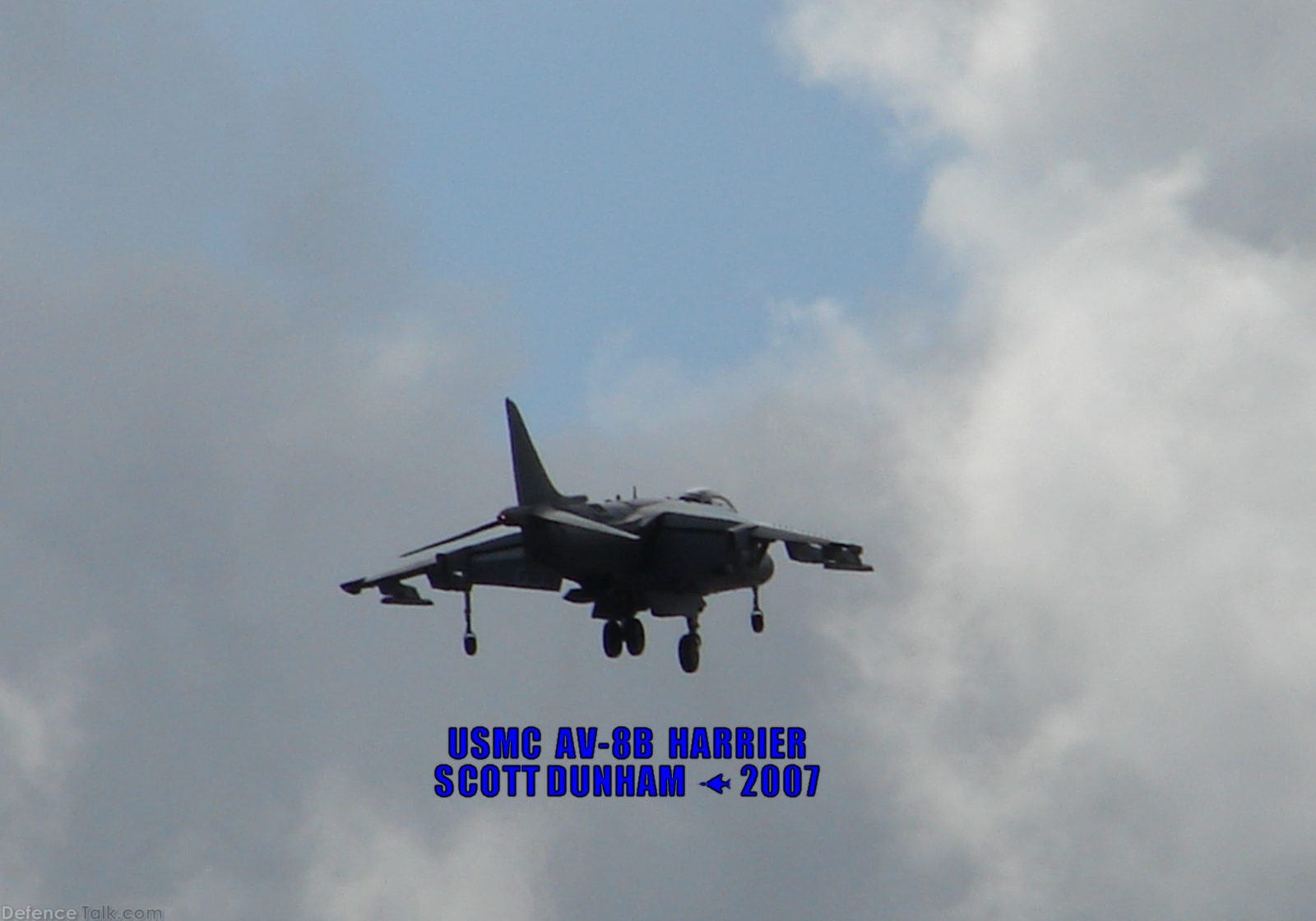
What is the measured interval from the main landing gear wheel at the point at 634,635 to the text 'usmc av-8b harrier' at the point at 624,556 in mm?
29

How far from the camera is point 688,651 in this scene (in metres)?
131

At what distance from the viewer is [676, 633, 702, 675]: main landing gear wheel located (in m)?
131

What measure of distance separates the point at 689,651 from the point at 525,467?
1086 cm

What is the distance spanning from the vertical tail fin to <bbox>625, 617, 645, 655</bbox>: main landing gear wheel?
26.6 ft

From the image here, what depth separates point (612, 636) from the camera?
432 feet

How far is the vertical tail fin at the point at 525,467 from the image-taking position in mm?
124562

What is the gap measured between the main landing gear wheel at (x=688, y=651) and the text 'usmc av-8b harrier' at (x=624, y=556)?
0.10ft

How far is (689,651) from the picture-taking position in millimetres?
131375

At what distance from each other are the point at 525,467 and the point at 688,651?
10848 mm

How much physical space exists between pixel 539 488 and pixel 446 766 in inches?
703

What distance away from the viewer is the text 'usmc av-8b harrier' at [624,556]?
125 metres

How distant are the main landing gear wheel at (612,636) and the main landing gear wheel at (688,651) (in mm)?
2113

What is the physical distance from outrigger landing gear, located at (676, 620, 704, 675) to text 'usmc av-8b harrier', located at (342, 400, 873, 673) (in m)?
0.03

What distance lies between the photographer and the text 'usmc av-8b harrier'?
410ft
